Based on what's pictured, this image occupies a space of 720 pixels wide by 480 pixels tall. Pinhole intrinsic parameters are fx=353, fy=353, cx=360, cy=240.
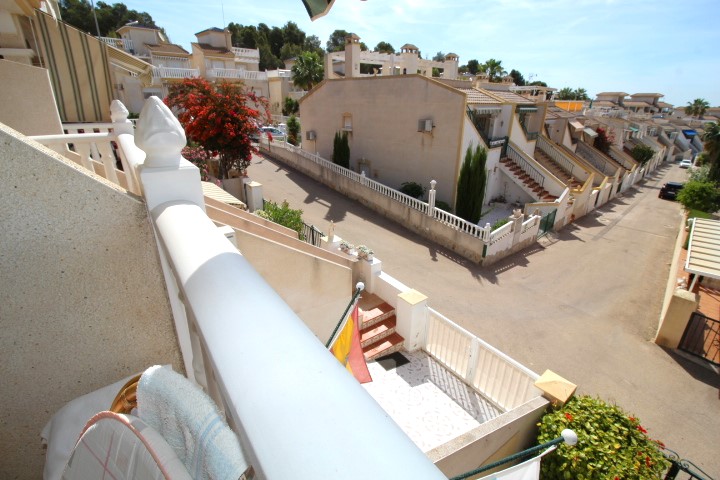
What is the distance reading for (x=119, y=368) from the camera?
2244mm

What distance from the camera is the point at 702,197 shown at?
18.0 meters

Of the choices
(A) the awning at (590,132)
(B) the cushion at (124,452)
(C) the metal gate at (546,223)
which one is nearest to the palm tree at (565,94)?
(A) the awning at (590,132)

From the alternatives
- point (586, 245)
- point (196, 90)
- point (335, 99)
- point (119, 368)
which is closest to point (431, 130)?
point (335, 99)

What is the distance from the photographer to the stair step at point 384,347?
674 cm

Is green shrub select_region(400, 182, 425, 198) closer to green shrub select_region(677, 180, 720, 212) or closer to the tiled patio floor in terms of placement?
the tiled patio floor

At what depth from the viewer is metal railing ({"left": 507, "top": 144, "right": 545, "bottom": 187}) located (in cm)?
1762

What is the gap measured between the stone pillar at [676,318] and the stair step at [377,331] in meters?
7.17

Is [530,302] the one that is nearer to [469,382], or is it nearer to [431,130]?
[469,382]

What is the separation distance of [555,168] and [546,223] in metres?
8.22

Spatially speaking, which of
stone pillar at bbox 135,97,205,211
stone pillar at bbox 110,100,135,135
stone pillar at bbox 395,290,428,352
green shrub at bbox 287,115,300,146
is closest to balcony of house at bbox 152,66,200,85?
green shrub at bbox 287,115,300,146

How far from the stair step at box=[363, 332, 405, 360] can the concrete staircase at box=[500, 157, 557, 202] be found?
13199 millimetres

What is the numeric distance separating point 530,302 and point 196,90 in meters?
13.5

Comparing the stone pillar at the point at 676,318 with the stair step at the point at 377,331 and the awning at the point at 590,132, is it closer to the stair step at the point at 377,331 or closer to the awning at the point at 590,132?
the stair step at the point at 377,331

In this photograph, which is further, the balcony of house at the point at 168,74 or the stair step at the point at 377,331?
the balcony of house at the point at 168,74
